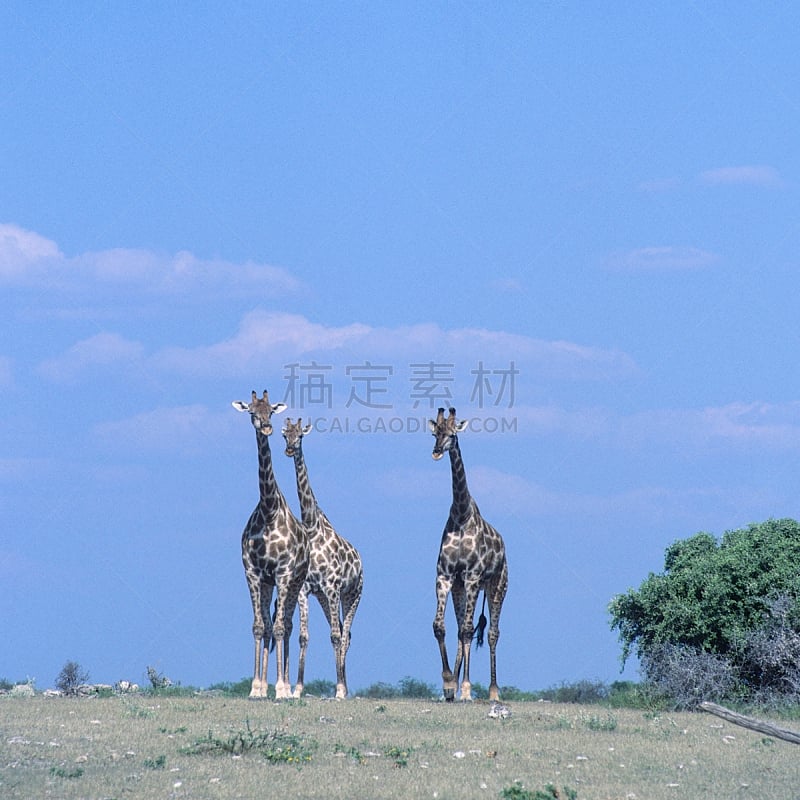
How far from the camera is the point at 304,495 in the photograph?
961 inches

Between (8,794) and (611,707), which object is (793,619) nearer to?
(611,707)

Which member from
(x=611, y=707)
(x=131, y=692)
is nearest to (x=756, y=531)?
(x=611, y=707)

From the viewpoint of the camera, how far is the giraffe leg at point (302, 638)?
75.2 feet

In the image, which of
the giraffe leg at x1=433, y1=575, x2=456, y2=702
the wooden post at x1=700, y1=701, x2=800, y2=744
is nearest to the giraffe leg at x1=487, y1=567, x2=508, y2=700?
the giraffe leg at x1=433, y1=575, x2=456, y2=702

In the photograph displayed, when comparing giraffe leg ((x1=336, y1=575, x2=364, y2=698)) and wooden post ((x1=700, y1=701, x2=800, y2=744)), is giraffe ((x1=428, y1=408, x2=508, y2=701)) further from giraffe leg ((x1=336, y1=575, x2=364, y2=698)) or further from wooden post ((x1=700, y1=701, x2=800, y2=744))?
wooden post ((x1=700, y1=701, x2=800, y2=744))

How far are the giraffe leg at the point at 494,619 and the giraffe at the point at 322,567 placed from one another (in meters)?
2.83

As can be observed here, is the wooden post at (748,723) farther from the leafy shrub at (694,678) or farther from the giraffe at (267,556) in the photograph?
the giraffe at (267,556)

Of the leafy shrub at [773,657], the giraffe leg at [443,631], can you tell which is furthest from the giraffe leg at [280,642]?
the leafy shrub at [773,657]

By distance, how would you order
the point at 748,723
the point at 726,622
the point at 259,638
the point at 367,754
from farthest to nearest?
the point at 726,622
the point at 259,638
the point at 367,754
the point at 748,723

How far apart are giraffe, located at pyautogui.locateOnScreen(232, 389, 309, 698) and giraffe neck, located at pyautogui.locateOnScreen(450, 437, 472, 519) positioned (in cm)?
307

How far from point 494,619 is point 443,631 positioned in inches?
56.3

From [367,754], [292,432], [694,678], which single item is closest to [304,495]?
[292,432]

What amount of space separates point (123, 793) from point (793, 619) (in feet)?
48.5

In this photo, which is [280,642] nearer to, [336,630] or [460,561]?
[336,630]
